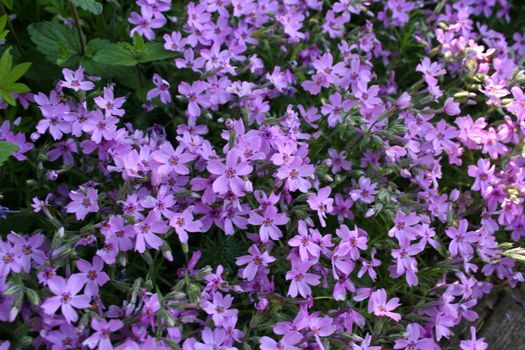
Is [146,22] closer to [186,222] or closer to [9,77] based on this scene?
[9,77]

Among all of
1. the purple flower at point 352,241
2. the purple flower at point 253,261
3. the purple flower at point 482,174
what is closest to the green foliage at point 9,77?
the purple flower at point 253,261

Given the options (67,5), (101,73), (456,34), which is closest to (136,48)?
(101,73)

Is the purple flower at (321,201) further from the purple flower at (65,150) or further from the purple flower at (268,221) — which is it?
Answer: the purple flower at (65,150)

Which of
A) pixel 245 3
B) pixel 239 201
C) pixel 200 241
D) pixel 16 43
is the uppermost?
pixel 245 3

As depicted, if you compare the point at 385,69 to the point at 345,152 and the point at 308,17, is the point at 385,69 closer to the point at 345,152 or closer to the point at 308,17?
the point at 308,17

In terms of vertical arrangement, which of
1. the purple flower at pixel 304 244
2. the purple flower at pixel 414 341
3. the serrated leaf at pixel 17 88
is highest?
the serrated leaf at pixel 17 88

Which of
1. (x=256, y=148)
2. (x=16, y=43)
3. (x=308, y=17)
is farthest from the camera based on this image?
(x=308, y=17)

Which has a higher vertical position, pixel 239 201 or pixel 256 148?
pixel 256 148

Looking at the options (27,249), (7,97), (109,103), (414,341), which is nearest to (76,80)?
(109,103)
